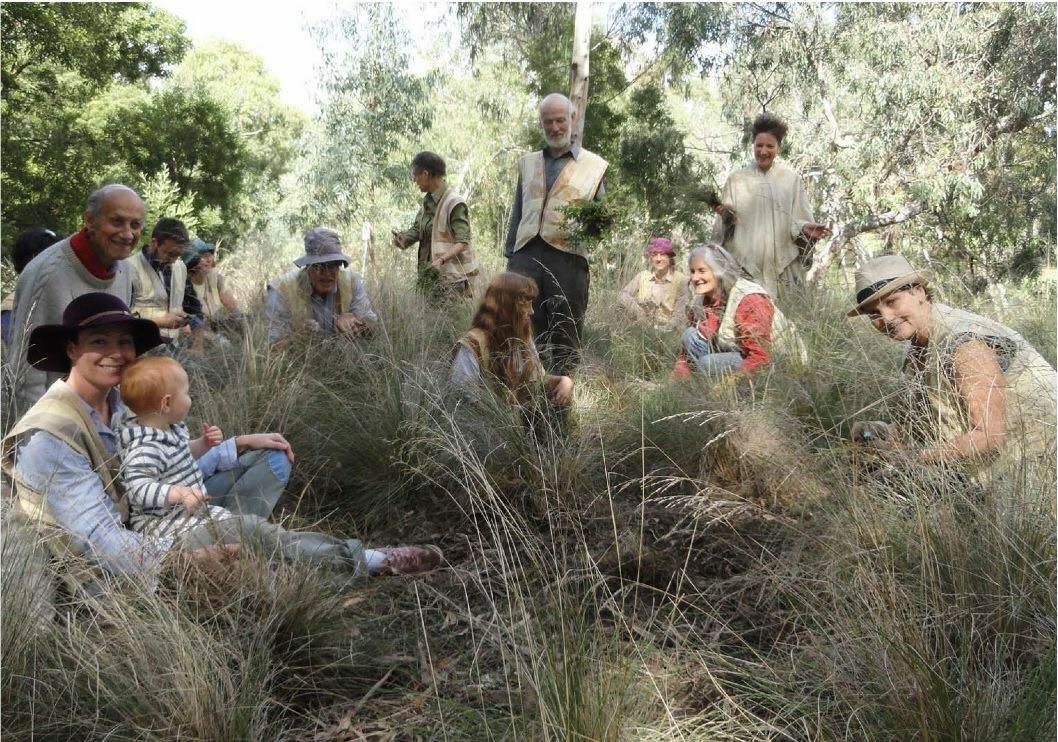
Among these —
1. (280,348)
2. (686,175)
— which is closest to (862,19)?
(686,175)

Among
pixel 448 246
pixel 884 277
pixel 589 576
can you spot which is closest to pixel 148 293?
pixel 448 246

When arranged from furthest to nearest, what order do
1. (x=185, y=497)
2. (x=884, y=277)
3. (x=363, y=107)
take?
1. (x=363, y=107)
2. (x=884, y=277)
3. (x=185, y=497)

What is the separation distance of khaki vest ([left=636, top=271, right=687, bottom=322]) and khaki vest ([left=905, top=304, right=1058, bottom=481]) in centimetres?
460

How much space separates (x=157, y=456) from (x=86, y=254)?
5.45 ft

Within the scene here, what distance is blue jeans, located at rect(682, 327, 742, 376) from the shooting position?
194 inches

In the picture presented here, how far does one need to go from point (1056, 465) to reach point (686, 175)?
1548cm

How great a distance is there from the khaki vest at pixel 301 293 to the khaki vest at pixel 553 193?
1.19 meters

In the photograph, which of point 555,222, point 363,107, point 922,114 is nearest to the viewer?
point 555,222

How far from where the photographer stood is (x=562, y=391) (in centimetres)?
493

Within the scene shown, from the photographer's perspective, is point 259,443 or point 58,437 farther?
point 259,443

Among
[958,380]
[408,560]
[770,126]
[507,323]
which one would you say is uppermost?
[770,126]

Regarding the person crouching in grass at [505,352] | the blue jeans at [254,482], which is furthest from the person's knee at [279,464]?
the person crouching in grass at [505,352]

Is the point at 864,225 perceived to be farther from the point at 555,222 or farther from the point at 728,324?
the point at 728,324

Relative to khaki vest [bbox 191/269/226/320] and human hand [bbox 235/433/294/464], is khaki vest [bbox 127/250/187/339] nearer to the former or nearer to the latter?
khaki vest [bbox 191/269/226/320]
